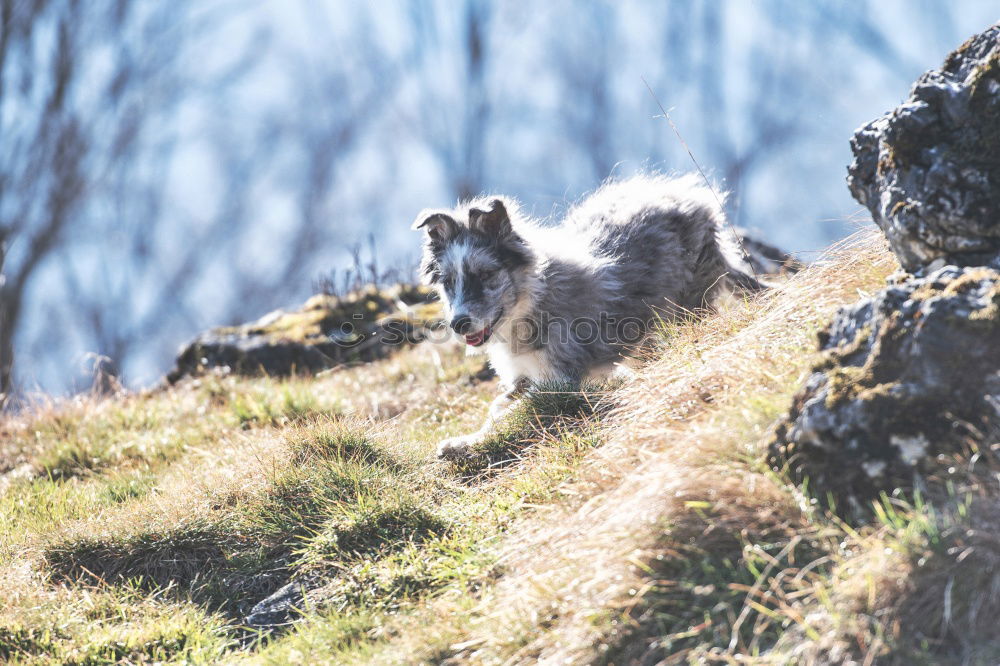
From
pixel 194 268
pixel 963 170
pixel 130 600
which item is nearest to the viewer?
pixel 963 170

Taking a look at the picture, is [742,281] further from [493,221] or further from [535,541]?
[535,541]

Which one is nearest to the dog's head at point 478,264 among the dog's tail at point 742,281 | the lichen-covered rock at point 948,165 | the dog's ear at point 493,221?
the dog's ear at point 493,221

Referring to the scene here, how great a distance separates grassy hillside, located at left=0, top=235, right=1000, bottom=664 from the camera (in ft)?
9.30

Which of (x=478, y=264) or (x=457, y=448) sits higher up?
(x=478, y=264)

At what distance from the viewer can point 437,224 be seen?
639cm

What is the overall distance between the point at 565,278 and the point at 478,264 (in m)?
0.67

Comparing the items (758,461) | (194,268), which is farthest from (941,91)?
(194,268)

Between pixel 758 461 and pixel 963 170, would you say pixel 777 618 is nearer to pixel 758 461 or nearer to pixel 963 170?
pixel 758 461

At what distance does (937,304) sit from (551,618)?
180 cm

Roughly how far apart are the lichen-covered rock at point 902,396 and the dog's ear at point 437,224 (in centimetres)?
350

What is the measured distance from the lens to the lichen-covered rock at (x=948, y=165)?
11.9 ft

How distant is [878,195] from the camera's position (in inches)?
160

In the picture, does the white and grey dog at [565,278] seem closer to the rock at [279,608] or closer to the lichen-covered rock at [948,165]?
the rock at [279,608]

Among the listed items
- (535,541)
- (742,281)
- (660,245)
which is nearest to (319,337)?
(660,245)
